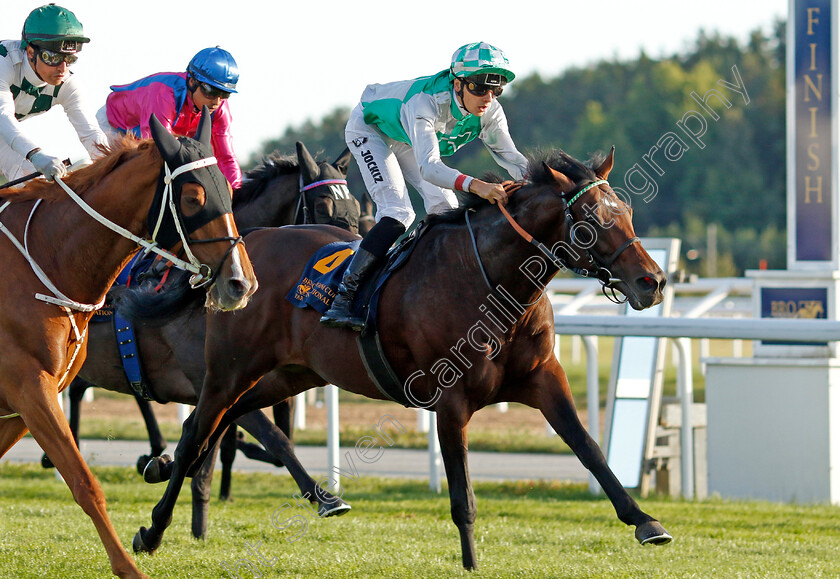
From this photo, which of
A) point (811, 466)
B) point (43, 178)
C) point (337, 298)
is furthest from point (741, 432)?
point (43, 178)

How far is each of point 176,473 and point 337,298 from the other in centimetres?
122

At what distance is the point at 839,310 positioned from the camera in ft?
25.5

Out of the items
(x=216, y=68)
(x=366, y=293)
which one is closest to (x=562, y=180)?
A: (x=366, y=293)

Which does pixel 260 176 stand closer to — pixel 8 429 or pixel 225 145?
pixel 225 145

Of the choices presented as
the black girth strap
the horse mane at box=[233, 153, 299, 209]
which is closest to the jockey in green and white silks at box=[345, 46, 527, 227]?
the black girth strap

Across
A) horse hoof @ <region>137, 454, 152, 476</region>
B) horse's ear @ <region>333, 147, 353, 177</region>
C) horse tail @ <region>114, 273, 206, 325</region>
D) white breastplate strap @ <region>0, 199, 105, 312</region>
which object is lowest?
horse hoof @ <region>137, 454, 152, 476</region>

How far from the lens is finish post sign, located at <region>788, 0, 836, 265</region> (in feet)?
25.8

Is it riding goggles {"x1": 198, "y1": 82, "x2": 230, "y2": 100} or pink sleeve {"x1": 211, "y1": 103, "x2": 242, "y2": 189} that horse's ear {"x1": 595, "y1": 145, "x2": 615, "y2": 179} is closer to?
riding goggles {"x1": 198, "y1": 82, "x2": 230, "y2": 100}

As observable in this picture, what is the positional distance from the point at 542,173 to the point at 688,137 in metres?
30.0

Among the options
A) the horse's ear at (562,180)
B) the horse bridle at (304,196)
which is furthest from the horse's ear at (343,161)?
the horse's ear at (562,180)

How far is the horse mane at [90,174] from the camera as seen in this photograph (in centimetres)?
413

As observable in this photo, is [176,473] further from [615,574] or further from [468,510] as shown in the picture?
[615,574]

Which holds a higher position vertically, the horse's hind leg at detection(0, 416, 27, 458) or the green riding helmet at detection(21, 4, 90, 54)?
the green riding helmet at detection(21, 4, 90, 54)

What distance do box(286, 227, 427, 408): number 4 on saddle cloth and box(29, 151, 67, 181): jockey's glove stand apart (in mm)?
1339
